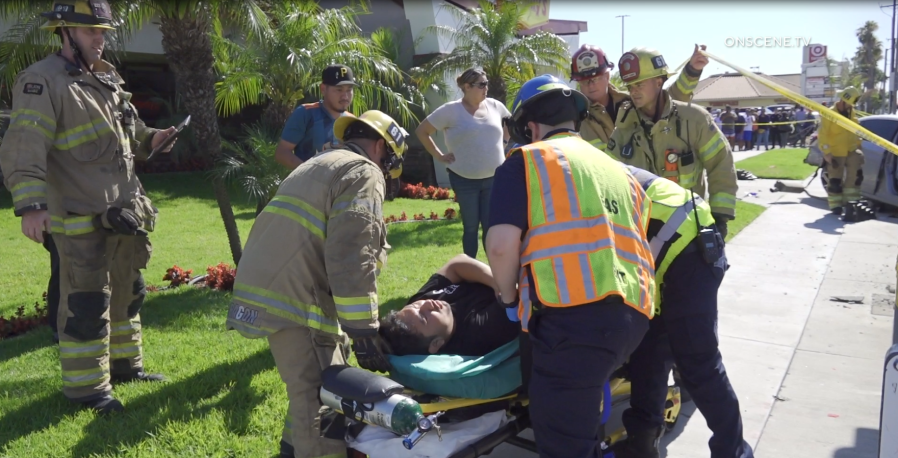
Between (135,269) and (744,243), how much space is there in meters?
7.30

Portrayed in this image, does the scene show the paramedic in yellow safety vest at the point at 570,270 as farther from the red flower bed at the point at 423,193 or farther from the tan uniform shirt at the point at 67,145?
the red flower bed at the point at 423,193

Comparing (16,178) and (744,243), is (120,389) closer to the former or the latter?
(16,178)

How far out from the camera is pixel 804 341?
5281mm

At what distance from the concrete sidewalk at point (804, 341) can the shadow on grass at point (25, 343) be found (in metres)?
3.78

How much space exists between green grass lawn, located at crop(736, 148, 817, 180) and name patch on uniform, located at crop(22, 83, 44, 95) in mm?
15618

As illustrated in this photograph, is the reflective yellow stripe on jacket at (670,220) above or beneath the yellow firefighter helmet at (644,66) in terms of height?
beneath

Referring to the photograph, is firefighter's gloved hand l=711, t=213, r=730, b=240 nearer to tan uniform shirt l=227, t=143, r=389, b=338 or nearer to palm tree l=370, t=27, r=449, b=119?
tan uniform shirt l=227, t=143, r=389, b=338

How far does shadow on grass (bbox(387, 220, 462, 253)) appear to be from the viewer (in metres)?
9.05

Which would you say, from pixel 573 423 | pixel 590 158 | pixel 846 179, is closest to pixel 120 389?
pixel 573 423

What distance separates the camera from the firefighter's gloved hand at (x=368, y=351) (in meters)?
2.95

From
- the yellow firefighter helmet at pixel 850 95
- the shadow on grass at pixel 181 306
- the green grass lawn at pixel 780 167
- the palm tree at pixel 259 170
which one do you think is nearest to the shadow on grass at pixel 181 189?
the palm tree at pixel 259 170

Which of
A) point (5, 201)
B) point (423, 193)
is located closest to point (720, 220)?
point (423, 193)

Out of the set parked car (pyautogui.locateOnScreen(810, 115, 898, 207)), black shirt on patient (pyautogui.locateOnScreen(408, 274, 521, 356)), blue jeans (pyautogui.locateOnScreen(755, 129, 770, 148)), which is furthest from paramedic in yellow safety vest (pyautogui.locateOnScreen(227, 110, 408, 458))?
blue jeans (pyautogui.locateOnScreen(755, 129, 770, 148))

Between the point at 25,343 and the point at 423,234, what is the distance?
5.40 meters
